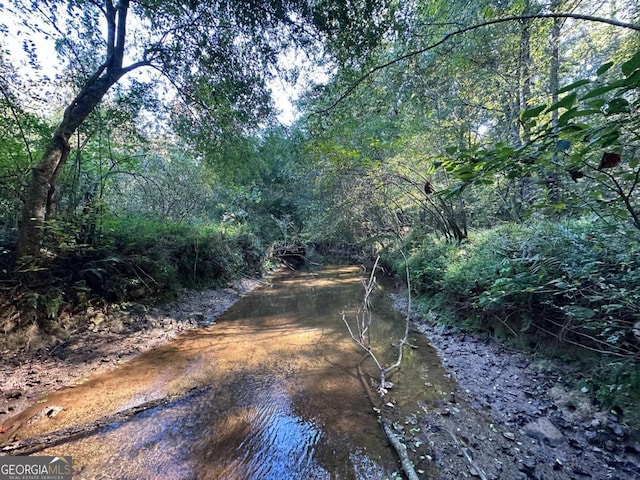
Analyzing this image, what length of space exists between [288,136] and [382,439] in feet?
17.8

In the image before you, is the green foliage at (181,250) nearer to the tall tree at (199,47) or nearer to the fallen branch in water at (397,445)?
the tall tree at (199,47)

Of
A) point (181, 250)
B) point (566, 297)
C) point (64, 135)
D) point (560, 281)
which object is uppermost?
point (64, 135)

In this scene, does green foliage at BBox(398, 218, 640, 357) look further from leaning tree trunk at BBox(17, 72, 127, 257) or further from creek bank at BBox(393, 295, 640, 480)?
leaning tree trunk at BBox(17, 72, 127, 257)

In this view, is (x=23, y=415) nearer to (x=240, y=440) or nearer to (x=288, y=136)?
A: (x=240, y=440)

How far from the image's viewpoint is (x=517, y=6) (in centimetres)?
359

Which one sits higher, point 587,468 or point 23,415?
point 23,415

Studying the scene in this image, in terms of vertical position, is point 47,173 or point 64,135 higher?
point 64,135

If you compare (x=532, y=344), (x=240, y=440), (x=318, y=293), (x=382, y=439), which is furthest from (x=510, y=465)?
(x=318, y=293)

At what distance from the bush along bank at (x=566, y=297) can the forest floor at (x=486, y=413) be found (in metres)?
0.23

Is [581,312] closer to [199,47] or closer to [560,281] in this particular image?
[560,281]

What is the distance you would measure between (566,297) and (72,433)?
555 cm

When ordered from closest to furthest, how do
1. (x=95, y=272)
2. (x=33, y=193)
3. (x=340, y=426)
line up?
(x=340, y=426), (x=33, y=193), (x=95, y=272)

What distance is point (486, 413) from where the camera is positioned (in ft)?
9.78

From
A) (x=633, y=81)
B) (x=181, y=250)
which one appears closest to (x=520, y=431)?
(x=633, y=81)
